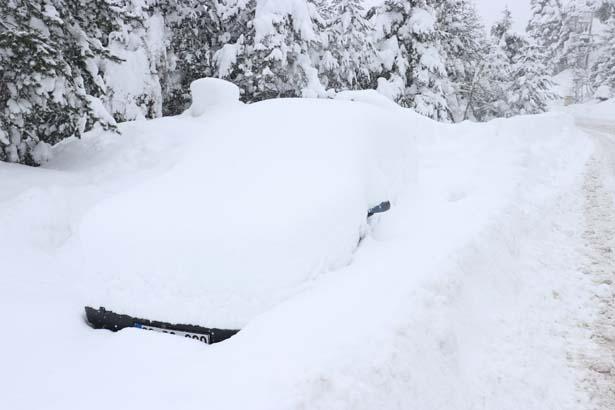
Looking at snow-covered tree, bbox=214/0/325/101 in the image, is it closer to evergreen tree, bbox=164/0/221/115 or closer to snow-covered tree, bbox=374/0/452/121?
evergreen tree, bbox=164/0/221/115

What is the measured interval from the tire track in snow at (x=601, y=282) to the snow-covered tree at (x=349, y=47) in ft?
30.9

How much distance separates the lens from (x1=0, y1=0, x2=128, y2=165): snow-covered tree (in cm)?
601

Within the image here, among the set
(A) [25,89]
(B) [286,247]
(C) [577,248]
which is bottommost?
(C) [577,248]

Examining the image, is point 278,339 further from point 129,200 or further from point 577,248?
point 577,248

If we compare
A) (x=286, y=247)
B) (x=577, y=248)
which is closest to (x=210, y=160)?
(x=286, y=247)

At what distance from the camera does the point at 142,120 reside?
9594 millimetres

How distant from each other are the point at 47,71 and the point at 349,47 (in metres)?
12.8

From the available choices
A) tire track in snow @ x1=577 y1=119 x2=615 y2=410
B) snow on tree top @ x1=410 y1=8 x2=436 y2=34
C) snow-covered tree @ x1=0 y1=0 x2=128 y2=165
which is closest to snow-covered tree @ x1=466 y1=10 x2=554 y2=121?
snow on tree top @ x1=410 y1=8 x2=436 y2=34

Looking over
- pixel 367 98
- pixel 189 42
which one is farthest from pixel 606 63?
pixel 189 42

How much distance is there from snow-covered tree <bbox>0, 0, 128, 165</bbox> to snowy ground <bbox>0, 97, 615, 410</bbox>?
1021 mm

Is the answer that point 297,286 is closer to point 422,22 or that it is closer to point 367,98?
point 367,98

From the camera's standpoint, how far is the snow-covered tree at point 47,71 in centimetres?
601

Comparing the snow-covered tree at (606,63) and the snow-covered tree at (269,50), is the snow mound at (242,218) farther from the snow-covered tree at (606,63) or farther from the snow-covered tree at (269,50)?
the snow-covered tree at (606,63)

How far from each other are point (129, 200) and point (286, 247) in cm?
184
